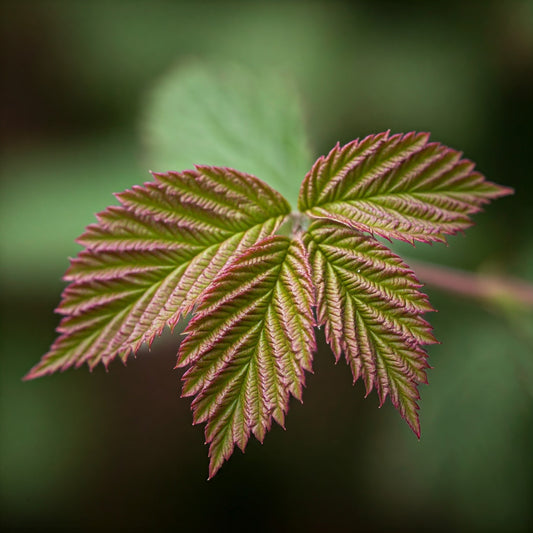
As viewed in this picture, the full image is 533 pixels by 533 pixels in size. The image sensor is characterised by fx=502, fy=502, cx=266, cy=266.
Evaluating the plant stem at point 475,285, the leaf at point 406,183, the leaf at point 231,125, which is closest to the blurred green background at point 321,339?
the plant stem at point 475,285

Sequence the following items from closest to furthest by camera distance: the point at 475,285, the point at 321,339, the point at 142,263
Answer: the point at 142,263
the point at 475,285
the point at 321,339

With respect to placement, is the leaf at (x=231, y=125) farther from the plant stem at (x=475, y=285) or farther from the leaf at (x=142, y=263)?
the leaf at (x=142, y=263)

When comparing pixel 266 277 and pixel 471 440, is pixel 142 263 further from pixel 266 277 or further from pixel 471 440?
pixel 471 440

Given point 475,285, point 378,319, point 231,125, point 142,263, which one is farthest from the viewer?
point 231,125

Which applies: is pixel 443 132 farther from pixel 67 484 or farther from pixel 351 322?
pixel 67 484

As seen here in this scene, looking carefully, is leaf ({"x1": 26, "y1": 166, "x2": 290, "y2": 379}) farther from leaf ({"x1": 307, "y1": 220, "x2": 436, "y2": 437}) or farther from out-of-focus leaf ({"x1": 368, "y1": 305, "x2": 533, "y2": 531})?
out-of-focus leaf ({"x1": 368, "y1": 305, "x2": 533, "y2": 531})

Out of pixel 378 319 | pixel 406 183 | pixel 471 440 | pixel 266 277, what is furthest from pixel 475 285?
pixel 471 440
